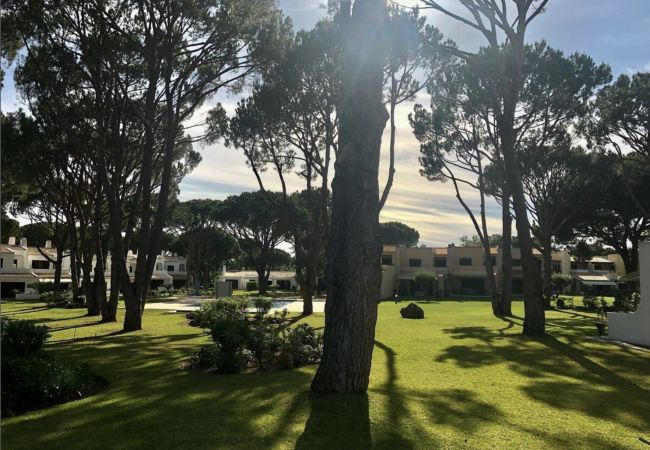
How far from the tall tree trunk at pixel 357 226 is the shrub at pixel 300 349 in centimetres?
226

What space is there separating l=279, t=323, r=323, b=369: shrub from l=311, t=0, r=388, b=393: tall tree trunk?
7.40ft

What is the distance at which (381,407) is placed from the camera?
614cm

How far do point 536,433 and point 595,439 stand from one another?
0.58 metres

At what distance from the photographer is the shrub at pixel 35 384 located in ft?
20.2

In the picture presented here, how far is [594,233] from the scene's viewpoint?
3547 cm

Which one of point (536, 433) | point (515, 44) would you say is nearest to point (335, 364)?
point (536, 433)

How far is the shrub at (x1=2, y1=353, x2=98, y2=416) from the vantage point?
20.2ft

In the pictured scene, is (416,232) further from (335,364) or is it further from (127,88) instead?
(335,364)

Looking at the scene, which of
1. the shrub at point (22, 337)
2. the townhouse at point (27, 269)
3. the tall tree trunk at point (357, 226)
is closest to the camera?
the tall tree trunk at point (357, 226)

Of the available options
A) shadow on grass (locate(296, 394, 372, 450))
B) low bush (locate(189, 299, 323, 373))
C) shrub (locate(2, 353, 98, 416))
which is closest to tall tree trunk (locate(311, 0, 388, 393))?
shadow on grass (locate(296, 394, 372, 450))

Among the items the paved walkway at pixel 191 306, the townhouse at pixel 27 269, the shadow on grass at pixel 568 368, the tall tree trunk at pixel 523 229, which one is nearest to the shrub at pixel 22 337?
the shadow on grass at pixel 568 368

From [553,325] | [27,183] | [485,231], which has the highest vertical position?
[27,183]

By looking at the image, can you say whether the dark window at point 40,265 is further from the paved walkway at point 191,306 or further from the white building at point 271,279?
the paved walkway at point 191,306

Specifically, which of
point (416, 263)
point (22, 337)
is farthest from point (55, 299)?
point (416, 263)
